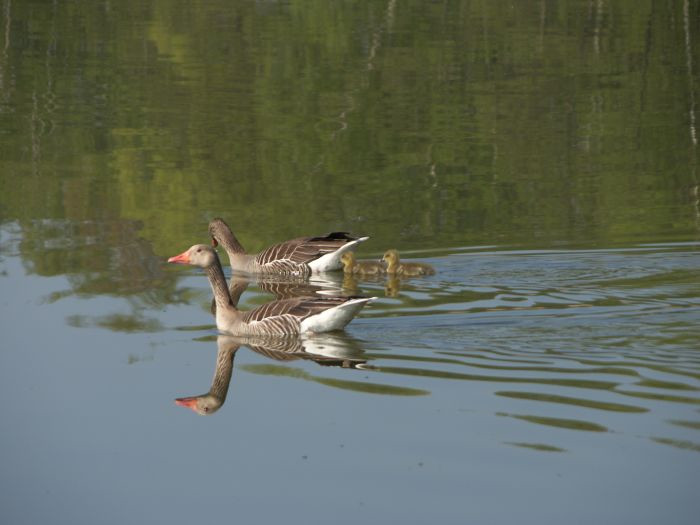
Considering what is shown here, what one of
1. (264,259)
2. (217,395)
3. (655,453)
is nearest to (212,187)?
(264,259)

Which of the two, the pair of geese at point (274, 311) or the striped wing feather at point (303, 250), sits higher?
the striped wing feather at point (303, 250)

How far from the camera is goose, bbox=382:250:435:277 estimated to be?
16.7 m

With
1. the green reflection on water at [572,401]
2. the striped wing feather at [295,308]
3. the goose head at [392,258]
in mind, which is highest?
the goose head at [392,258]

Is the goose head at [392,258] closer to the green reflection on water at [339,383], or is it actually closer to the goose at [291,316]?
the goose at [291,316]

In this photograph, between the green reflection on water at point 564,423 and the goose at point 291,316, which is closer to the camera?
the green reflection on water at point 564,423

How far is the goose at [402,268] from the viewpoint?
657 inches

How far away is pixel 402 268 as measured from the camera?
16.7m

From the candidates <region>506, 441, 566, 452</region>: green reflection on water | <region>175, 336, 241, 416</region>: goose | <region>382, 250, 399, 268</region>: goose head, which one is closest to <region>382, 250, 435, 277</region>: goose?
<region>382, 250, 399, 268</region>: goose head

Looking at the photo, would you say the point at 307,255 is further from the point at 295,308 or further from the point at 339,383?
the point at 339,383

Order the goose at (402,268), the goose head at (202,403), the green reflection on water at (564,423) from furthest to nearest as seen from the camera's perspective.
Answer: the goose at (402,268) < the goose head at (202,403) < the green reflection on water at (564,423)

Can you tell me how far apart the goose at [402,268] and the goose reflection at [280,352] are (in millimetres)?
2737

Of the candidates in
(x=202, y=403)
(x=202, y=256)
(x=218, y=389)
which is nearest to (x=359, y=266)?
(x=202, y=256)

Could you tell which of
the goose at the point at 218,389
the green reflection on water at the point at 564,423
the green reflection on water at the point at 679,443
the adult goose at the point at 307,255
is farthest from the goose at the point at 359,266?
the green reflection on water at the point at 679,443

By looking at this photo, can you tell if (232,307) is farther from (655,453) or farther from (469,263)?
(655,453)
